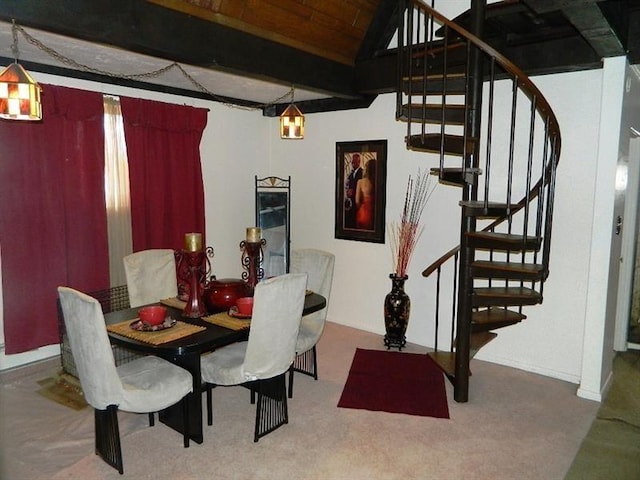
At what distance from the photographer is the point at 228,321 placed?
2.89 m

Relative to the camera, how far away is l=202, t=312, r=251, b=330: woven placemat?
2807 mm

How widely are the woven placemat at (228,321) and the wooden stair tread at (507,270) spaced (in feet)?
5.35

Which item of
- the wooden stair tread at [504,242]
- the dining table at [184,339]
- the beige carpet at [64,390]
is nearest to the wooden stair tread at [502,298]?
the wooden stair tread at [504,242]

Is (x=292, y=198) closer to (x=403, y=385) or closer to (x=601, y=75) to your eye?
(x=403, y=385)

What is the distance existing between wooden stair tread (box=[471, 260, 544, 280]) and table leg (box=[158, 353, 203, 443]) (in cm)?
196

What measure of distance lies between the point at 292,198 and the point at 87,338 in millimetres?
3462

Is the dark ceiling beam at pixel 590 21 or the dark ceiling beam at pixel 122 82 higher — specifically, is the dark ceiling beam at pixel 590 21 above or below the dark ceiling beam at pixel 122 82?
above

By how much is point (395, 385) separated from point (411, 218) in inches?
63.4

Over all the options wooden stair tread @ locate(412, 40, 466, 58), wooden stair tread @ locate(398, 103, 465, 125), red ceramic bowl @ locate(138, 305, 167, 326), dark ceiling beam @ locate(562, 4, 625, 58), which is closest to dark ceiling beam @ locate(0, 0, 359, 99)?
wooden stair tread @ locate(412, 40, 466, 58)

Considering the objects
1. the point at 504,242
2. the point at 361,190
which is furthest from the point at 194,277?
the point at 361,190

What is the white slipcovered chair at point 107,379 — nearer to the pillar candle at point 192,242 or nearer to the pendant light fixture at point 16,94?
the pillar candle at point 192,242

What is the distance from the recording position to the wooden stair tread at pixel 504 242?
10.6 ft

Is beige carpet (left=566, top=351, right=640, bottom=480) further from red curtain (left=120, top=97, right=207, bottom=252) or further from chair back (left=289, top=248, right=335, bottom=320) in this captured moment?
red curtain (left=120, top=97, right=207, bottom=252)

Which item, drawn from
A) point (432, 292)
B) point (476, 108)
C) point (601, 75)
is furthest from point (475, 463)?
point (601, 75)
